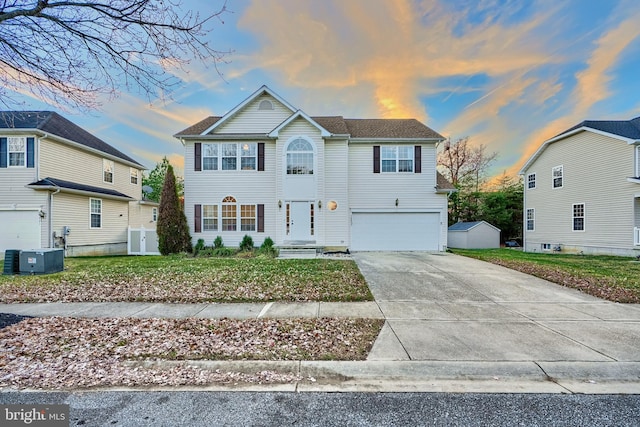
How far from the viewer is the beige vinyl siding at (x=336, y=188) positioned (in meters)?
13.9

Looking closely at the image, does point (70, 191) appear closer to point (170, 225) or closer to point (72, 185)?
point (72, 185)

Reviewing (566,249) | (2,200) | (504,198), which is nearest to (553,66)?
(566,249)

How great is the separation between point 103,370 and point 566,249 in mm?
21667

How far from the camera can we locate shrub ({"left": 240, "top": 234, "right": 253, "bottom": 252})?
44.1 feet

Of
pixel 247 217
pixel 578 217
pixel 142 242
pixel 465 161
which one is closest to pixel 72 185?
pixel 142 242

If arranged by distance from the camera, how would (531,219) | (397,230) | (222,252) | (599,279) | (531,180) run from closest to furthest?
(599,279), (222,252), (397,230), (531,219), (531,180)

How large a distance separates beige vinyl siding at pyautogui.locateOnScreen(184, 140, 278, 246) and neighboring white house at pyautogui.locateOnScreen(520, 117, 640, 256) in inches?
672

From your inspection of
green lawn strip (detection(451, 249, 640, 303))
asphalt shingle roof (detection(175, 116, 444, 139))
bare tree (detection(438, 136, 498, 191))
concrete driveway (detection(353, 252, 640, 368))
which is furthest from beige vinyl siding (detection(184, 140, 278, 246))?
bare tree (detection(438, 136, 498, 191))

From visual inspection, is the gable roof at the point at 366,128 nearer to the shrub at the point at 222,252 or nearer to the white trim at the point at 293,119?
the white trim at the point at 293,119

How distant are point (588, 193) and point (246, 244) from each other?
60.9ft

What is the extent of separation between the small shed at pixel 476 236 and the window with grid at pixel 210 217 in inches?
674

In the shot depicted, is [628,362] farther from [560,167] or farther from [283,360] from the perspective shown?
[560,167]

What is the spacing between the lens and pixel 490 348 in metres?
3.77

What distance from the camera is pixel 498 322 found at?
4.77 m
